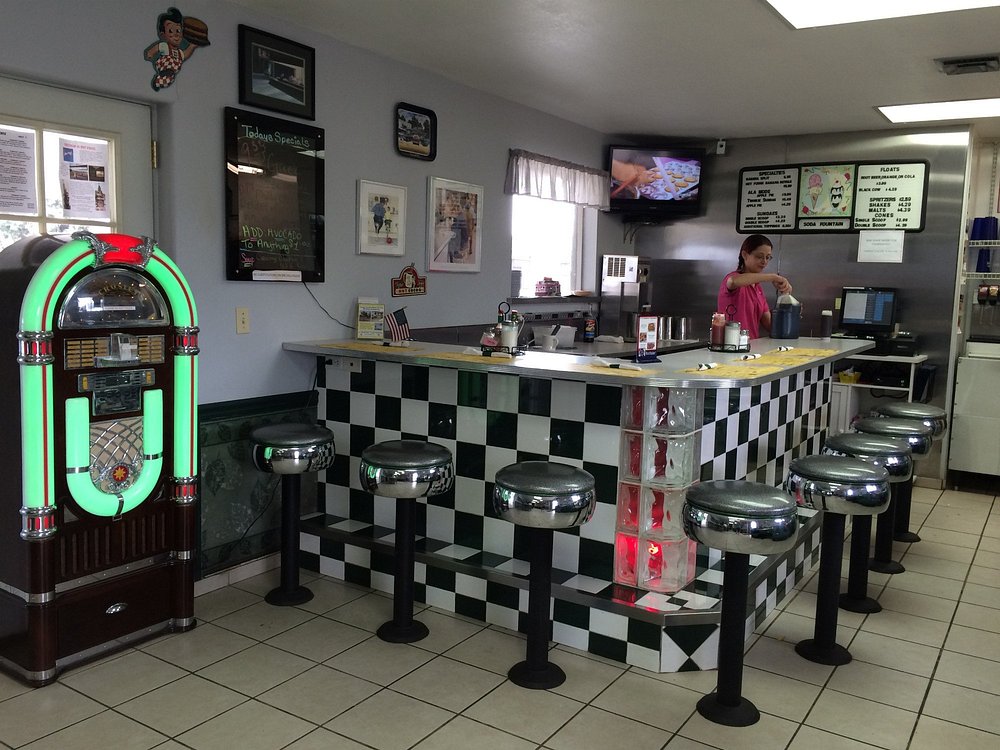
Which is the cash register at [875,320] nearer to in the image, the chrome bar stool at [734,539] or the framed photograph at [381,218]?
the framed photograph at [381,218]

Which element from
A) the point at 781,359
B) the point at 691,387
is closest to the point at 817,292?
the point at 781,359

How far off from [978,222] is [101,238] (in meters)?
6.24

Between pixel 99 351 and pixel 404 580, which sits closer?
pixel 99 351

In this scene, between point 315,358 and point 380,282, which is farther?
point 380,282

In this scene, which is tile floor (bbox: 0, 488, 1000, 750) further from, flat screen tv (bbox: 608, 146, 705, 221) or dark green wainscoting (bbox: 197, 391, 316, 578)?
flat screen tv (bbox: 608, 146, 705, 221)

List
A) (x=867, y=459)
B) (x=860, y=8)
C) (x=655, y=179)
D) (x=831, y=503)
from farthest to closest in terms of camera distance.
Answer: (x=655, y=179)
(x=860, y=8)
(x=867, y=459)
(x=831, y=503)

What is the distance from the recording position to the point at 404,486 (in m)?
3.09

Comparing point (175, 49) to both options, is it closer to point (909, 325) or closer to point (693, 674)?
point (693, 674)

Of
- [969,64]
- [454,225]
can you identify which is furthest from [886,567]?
[454,225]

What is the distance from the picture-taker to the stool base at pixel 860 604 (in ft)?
12.2

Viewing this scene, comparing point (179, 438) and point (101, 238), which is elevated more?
point (101, 238)

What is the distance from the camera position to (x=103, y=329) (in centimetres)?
293

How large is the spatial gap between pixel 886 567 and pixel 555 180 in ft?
11.4

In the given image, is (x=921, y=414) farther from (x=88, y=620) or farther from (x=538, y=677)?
(x=88, y=620)
